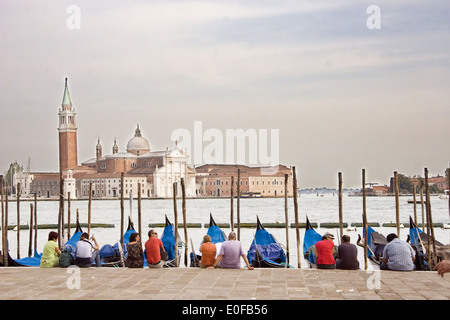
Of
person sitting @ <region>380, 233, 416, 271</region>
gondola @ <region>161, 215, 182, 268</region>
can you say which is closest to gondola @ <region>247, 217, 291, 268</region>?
gondola @ <region>161, 215, 182, 268</region>

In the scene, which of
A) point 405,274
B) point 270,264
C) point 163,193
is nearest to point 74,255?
point 270,264

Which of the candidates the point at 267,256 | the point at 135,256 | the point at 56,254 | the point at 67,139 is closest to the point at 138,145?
the point at 67,139

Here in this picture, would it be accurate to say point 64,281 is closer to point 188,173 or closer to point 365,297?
point 365,297

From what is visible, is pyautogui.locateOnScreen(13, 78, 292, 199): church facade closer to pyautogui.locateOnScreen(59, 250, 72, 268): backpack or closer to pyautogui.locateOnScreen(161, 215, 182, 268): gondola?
pyautogui.locateOnScreen(161, 215, 182, 268): gondola

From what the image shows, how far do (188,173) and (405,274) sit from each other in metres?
60.9

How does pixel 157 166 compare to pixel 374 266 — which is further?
pixel 157 166

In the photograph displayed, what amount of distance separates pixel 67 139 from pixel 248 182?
1703 cm

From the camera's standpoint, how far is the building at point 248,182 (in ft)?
211

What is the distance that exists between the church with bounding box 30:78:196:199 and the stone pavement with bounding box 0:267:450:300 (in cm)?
5625

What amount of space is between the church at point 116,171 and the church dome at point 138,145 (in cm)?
237

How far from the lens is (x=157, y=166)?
65.7 m

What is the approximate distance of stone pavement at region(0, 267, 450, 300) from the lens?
449 cm
